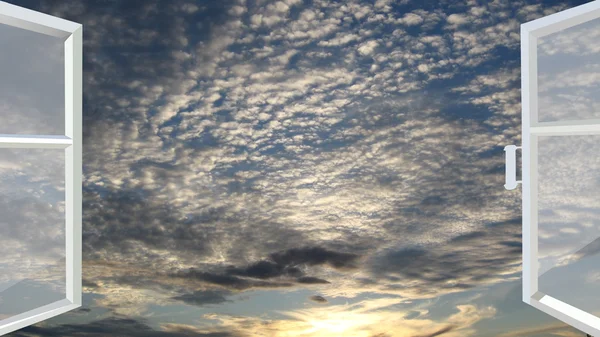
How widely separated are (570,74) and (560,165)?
1.61ft

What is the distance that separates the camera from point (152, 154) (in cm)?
A: 509

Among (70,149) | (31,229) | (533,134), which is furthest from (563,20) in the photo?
(31,229)

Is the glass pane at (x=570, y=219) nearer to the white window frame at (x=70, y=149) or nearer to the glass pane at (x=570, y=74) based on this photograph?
the glass pane at (x=570, y=74)

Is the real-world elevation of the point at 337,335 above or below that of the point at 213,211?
below

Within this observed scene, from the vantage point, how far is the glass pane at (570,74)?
8.63 feet

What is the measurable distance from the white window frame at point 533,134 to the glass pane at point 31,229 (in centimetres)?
254

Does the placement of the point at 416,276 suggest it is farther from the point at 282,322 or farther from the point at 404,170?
the point at 282,322

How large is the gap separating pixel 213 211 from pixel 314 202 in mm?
1013

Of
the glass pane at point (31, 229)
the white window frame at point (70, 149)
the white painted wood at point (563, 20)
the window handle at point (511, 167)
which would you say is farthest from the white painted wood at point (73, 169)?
the white painted wood at point (563, 20)

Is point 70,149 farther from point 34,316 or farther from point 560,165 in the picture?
point 560,165

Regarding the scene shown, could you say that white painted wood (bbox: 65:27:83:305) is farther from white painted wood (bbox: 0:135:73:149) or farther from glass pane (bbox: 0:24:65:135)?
glass pane (bbox: 0:24:65:135)

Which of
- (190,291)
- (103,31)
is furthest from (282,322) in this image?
(103,31)

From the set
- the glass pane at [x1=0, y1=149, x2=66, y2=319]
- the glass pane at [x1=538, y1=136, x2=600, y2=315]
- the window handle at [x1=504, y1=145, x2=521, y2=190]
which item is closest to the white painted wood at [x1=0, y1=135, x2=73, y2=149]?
the glass pane at [x1=0, y1=149, x2=66, y2=319]

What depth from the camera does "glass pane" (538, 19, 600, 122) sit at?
2631 millimetres
